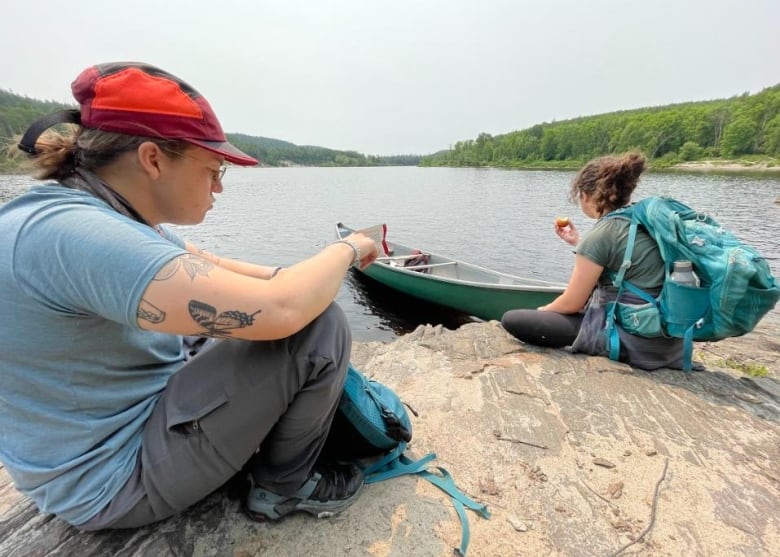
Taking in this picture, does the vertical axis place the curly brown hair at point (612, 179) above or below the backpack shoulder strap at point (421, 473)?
above

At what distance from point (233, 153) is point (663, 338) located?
3.65 metres

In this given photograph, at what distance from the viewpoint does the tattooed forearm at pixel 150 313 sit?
1.15 metres

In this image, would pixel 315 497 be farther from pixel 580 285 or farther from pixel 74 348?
pixel 580 285

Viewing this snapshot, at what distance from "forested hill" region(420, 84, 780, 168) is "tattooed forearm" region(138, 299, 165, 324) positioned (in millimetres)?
49522

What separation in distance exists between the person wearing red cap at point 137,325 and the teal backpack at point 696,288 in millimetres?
2798

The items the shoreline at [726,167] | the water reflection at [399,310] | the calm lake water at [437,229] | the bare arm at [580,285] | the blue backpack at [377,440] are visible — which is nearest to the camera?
the blue backpack at [377,440]

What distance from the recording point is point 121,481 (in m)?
1.45

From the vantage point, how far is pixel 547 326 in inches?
152

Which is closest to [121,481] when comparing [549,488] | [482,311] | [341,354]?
[341,354]

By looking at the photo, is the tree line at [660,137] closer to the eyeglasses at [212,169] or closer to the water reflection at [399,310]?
the water reflection at [399,310]

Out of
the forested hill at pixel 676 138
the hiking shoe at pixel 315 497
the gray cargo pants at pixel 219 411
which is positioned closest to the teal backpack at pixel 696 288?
the hiking shoe at pixel 315 497

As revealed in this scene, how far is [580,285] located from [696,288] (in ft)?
2.76

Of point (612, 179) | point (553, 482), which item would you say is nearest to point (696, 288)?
point (612, 179)

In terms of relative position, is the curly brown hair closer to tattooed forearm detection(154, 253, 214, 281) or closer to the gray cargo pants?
the gray cargo pants
